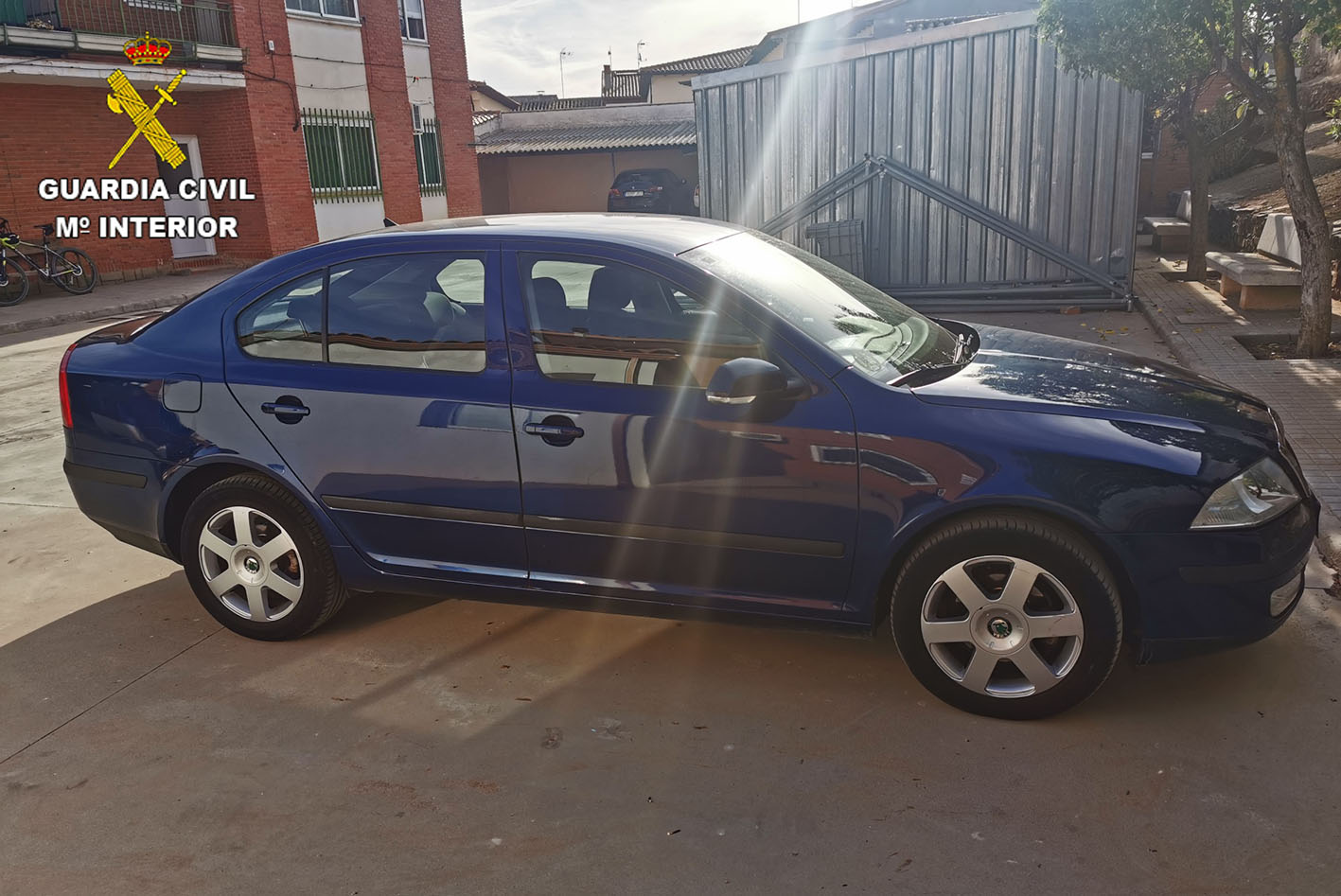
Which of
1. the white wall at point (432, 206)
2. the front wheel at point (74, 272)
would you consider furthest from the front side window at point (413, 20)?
the front wheel at point (74, 272)

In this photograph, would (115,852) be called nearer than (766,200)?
Yes

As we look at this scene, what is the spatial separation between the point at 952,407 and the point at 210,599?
296cm

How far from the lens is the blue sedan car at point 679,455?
3242mm

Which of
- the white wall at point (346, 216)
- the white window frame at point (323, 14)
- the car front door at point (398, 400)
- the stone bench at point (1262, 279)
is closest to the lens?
the car front door at point (398, 400)

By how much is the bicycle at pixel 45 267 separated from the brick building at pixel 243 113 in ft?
4.14

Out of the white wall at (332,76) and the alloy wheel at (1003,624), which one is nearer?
the alloy wheel at (1003,624)

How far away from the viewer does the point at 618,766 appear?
3266mm

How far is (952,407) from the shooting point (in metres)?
3.33

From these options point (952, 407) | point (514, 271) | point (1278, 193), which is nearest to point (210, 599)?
point (514, 271)

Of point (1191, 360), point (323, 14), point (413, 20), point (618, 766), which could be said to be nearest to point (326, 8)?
point (323, 14)

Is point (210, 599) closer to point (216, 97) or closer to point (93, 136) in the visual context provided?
point (93, 136)

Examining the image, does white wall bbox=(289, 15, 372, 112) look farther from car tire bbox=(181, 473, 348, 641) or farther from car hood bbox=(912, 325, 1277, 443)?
car hood bbox=(912, 325, 1277, 443)

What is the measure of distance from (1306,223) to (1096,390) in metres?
6.28

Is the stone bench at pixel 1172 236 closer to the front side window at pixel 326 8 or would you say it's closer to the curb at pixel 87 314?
the curb at pixel 87 314
